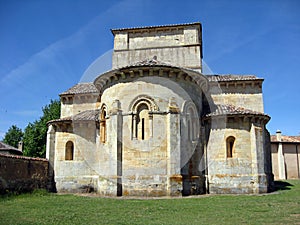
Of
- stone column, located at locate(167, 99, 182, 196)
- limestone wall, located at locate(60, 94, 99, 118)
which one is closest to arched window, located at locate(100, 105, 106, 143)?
stone column, located at locate(167, 99, 182, 196)

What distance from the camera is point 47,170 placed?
1909 cm

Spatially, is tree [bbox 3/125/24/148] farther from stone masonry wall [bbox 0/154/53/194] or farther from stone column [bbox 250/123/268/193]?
stone column [bbox 250/123/268/193]

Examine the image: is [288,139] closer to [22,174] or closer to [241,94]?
[241,94]

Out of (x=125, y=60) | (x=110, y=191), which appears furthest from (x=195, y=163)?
(x=125, y=60)

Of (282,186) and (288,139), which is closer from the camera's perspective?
(282,186)

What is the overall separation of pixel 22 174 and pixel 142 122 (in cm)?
727

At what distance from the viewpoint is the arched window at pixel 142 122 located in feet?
50.4

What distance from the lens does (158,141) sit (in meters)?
15.2

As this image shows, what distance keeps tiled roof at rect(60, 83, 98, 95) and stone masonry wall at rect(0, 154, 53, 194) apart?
6.48m

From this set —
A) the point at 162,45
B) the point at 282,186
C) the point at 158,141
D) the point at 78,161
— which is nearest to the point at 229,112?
the point at 158,141

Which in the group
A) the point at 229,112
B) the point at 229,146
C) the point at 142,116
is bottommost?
the point at 229,146

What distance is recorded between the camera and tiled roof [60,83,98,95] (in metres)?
23.1

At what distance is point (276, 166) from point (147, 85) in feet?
78.3

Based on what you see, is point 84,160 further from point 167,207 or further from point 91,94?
point 167,207
